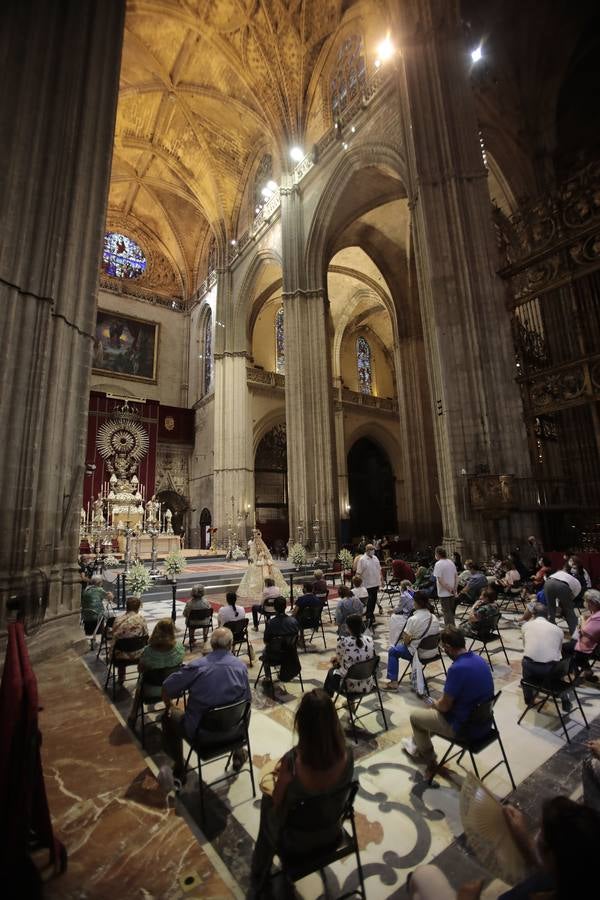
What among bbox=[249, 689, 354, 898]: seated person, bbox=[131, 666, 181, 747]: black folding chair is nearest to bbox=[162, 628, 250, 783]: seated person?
bbox=[131, 666, 181, 747]: black folding chair

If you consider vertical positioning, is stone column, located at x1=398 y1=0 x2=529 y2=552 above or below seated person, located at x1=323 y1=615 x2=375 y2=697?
above

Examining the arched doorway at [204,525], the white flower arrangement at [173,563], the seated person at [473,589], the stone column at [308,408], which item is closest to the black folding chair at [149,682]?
the seated person at [473,589]

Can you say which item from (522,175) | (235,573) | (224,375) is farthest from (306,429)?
(522,175)

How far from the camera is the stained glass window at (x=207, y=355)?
24906 millimetres

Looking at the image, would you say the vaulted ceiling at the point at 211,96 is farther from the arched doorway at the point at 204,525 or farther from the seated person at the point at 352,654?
the seated person at the point at 352,654

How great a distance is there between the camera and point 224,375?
21906 millimetres

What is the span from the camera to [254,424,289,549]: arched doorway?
2259cm

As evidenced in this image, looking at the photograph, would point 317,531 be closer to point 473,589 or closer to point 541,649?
point 473,589

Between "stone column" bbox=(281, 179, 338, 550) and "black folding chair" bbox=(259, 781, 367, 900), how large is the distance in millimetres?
13591

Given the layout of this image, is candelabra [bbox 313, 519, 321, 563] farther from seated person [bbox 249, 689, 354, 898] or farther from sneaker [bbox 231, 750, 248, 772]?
seated person [bbox 249, 689, 354, 898]

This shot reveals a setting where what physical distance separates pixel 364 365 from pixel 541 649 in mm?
26210

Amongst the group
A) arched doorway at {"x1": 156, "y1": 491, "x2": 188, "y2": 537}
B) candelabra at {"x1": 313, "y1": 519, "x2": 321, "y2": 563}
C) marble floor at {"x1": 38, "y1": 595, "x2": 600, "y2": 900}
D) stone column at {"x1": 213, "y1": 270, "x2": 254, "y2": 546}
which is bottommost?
marble floor at {"x1": 38, "y1": 595, "x2": 600, "y2": 900}

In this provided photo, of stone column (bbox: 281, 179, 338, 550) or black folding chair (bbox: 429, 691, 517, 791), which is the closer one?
black folding chair (bbox: 429, 691, 517, 791)

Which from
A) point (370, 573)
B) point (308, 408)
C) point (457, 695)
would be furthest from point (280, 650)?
point (308, 408)
